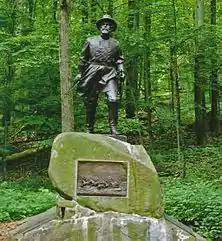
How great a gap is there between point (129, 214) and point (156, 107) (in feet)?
27.6

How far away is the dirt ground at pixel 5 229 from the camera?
7292 millimetres

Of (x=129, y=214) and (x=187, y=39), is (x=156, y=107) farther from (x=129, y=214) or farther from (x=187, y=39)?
(x=129, y=214)

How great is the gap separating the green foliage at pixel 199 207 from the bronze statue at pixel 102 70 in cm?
244

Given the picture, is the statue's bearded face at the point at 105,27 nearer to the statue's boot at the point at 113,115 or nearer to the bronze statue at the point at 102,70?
the bronze statue at the point at 102,70

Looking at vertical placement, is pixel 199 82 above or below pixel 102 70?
below

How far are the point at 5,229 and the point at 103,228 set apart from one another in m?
2.50

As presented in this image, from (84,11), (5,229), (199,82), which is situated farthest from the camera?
(199,82)

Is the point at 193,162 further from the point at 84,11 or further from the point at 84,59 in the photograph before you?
the point at 84,59

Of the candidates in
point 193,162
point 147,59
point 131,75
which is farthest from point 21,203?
point 193,162

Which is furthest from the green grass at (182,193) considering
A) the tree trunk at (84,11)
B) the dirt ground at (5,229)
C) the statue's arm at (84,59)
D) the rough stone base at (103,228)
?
the tree trunk at (84,11)

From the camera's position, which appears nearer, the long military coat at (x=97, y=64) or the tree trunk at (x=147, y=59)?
the long military coat at (x=97, y=64)

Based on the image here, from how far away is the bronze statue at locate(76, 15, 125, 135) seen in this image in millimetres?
7148

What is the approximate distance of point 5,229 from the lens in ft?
26.2

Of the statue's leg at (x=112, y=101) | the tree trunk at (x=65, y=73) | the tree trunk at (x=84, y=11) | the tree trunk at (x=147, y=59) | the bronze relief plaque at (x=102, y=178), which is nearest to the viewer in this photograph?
the bronze relief plaque at (x=102, y=178)
